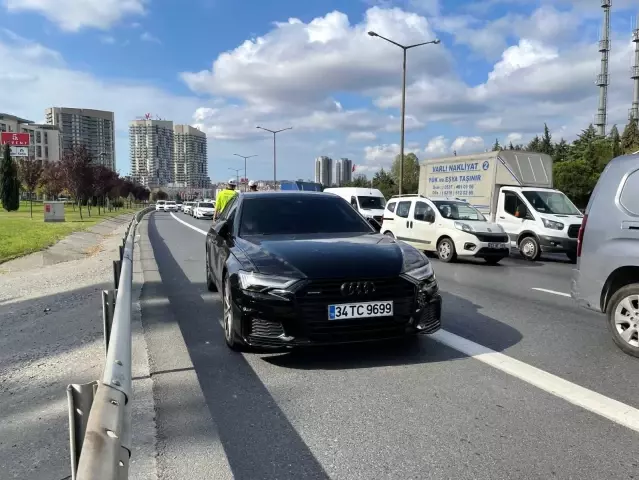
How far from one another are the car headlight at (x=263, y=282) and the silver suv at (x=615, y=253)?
10.3 ft

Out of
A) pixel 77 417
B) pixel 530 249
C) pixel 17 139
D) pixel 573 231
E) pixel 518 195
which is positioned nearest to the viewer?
pixel 77 417

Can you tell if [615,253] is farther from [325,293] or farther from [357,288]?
[325,293]

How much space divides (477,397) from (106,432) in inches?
112

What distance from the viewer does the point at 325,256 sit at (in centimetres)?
465

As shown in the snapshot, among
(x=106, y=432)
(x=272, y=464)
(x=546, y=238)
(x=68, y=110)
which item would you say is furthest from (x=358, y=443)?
(x=68, y=110)

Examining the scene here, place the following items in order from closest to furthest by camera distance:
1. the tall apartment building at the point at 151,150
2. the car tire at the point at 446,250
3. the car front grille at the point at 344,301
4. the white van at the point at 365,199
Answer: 1. the car front grille at the point at 344,301
2. the car tire at the point at 446,250
3. the white van at the point at 365,199
4. the tall apartment building at the point at 151,150

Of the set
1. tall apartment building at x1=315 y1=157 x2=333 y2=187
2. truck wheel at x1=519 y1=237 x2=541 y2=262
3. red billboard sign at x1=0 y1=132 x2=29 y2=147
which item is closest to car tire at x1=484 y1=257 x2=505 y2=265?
truck wheel at x1=519 y1=237 x2=541 y2=262

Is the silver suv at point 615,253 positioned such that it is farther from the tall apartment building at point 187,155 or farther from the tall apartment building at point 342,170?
the tall apartment building at point 187,155

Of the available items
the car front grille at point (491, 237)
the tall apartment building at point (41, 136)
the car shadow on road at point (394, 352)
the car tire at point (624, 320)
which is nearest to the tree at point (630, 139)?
the car front grille at point (491, 237)

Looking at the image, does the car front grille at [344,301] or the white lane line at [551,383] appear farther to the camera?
the car front grille at [344,301]

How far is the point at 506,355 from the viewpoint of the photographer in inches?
194

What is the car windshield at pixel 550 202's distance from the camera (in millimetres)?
14234

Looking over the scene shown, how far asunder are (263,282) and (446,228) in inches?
369

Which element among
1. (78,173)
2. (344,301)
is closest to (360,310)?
(344,301)
